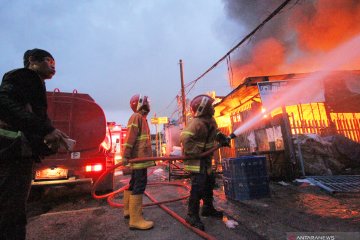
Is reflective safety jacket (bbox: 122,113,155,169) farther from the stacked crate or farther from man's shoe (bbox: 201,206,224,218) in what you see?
the stacked crate

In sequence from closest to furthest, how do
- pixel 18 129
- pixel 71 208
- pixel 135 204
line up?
pixel 18 129 < pixel 135 204 < pixel 71 208

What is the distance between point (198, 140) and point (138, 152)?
1096 mm

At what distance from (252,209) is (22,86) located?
4096 mm

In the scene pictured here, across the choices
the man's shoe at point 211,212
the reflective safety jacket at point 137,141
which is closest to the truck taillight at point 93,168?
the reflective safety jacket at point 137,141

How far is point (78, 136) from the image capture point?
5.51 metres

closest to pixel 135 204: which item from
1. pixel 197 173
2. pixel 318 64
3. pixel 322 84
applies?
pixel 197 173

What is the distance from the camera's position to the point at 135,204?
3.36m

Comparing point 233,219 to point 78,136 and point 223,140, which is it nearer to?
point 223,140

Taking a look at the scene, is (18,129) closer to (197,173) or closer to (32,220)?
(197,173)

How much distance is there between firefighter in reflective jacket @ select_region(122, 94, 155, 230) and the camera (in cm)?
333

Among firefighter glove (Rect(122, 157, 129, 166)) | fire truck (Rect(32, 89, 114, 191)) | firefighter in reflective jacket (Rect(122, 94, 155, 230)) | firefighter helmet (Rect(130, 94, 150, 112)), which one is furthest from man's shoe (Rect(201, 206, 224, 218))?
fire truck (Rect(32, 89, 114, 191))

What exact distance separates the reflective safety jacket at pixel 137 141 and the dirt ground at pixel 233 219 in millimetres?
1080

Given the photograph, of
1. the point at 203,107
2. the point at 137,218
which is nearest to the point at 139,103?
the point at 203,107

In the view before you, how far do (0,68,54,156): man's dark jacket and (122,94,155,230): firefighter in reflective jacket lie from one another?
5.47 ft
